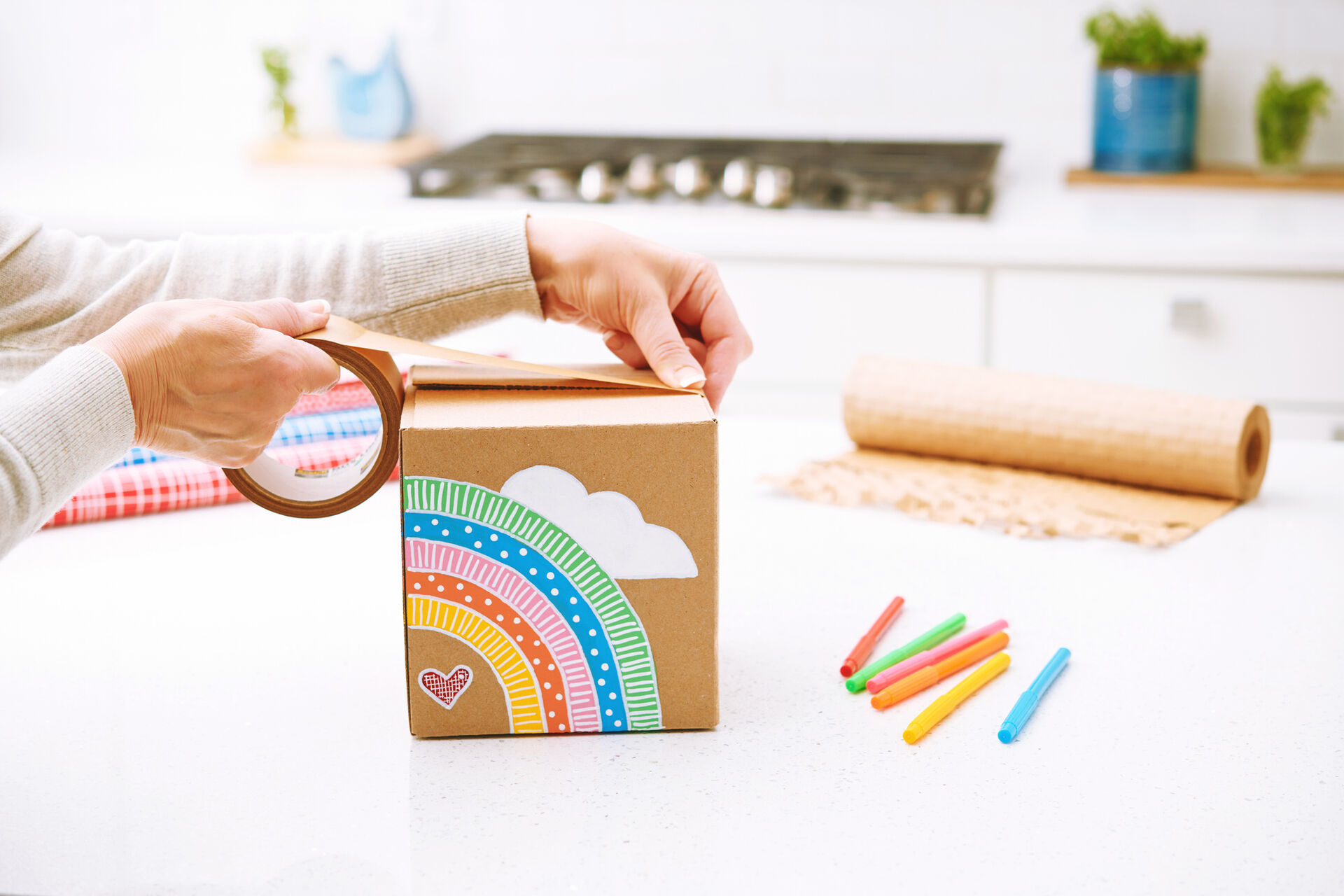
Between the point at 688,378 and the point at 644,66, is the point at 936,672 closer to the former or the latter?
the point at 688,378

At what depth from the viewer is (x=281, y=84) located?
2633 mm

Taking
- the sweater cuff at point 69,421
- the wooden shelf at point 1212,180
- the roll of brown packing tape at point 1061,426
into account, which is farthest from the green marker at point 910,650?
the wooden shelf at point 1212,180

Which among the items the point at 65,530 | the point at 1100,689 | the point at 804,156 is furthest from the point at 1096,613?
the point at 804,156

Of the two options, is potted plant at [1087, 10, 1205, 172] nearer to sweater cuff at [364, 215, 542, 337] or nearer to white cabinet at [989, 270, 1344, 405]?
white cabinet at [989, 270, 1344, 405]

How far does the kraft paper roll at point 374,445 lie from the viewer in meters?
0.80

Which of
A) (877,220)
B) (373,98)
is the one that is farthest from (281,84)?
(877,220)

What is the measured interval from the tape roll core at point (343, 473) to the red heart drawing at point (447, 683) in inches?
5.1

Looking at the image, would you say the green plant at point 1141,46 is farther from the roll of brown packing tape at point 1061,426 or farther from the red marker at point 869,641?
the red marker at point 869,641

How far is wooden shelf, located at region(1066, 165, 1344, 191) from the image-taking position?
232 centimetres

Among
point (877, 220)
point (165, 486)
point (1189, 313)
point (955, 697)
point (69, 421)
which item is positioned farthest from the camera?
point (877, 220)

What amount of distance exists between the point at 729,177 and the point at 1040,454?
3.63 ft

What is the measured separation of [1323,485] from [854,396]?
45 centimetres

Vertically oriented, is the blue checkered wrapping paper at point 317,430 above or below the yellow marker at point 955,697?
above

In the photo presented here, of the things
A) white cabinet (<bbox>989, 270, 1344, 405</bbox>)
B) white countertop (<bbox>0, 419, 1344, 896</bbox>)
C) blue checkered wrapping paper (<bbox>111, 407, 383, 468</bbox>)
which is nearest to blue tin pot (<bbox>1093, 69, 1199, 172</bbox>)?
white cabinet (<bbox>989, 270, 1344, 405</bbox>)
